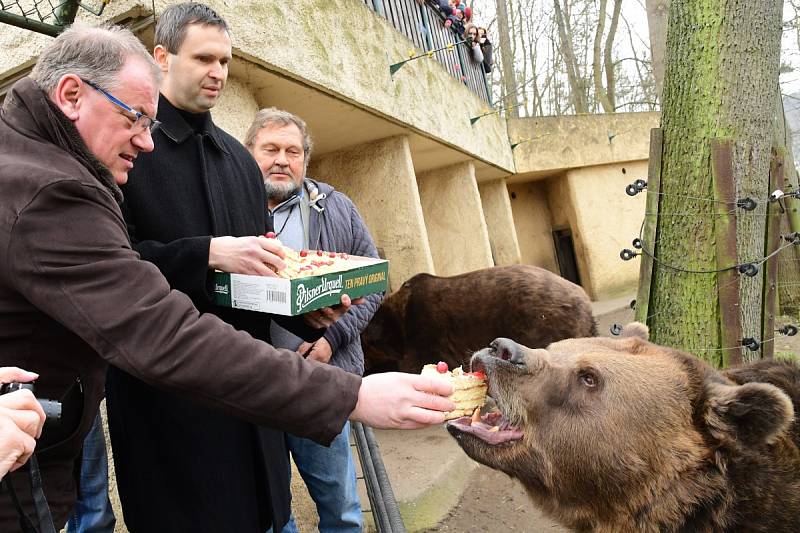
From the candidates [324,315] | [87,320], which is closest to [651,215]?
[324,315]

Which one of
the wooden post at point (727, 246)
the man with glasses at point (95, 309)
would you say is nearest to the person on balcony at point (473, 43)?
the wooden post at point (727, 246)

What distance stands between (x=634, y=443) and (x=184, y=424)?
5.45 ft

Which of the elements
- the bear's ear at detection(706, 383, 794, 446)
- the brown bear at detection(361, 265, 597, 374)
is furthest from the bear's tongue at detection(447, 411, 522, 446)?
the brown bear at detection(361, 265, 597, 374)

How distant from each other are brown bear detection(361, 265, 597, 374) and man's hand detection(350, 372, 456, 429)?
4.44m

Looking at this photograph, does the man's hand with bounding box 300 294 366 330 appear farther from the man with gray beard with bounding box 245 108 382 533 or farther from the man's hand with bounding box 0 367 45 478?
→ the man's hand with bounding box 0 367 45 478

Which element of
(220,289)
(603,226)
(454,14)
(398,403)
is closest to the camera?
(398,403)

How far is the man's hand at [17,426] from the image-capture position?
116 cm

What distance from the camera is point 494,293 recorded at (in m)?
6.34

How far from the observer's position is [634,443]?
7.20 ft

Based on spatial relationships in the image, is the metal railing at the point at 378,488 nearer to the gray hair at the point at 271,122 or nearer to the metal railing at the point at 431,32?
the gray hair at the point at 271,122

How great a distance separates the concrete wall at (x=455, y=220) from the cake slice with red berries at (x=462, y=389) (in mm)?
8515

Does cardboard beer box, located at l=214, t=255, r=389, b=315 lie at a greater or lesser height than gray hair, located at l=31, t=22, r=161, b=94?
lesser

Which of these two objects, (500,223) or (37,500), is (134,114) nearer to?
(37,500)

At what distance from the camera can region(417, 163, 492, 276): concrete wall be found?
35.4ft
